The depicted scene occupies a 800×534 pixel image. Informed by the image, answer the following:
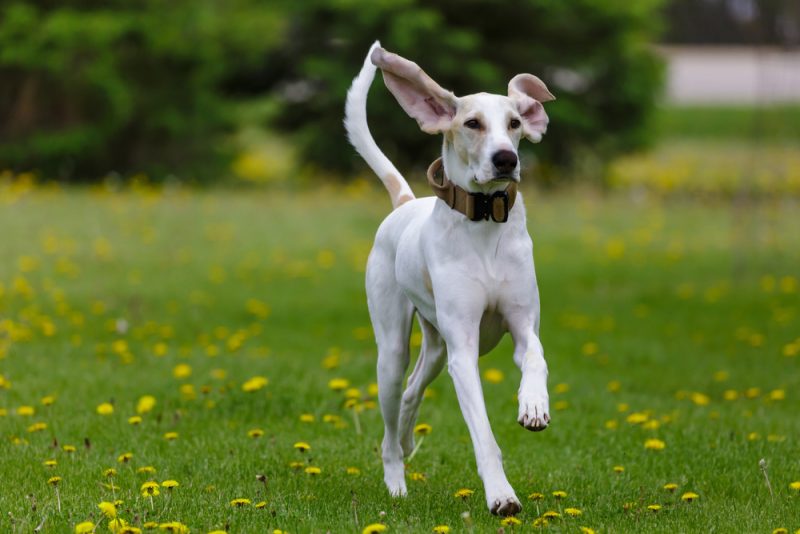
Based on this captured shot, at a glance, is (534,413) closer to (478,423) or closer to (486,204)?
(478,423)

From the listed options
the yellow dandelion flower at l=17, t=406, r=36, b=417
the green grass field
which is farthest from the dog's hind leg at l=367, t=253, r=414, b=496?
the yellow dandelion flower at l=17, t=406, r=36, b=417

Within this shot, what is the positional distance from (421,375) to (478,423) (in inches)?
30.5

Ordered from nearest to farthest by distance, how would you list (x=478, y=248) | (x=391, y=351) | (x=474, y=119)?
(x=474, y=119), (x=478, y=248), (x=391, y=351)

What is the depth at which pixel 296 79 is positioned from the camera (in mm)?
19953

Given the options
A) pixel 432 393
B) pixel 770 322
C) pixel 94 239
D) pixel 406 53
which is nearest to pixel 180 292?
pixel 94 239

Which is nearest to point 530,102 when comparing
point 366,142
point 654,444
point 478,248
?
point 478,248

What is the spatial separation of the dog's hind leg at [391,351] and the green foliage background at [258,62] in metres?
12.5

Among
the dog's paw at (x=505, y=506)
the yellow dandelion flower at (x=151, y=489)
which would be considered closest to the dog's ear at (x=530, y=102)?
the dog's paw at (x=505, y=506)

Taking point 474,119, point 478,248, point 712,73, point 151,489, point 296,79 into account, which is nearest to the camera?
point 474,119

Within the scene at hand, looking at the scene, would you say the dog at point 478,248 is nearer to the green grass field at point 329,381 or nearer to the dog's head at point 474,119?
the dog's head at point 474,119

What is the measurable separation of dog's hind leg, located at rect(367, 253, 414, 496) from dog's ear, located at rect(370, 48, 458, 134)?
0.75 m

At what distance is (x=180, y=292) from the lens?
10.5 metres

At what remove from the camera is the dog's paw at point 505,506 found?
4004 millimetres

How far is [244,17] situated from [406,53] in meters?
2.69
